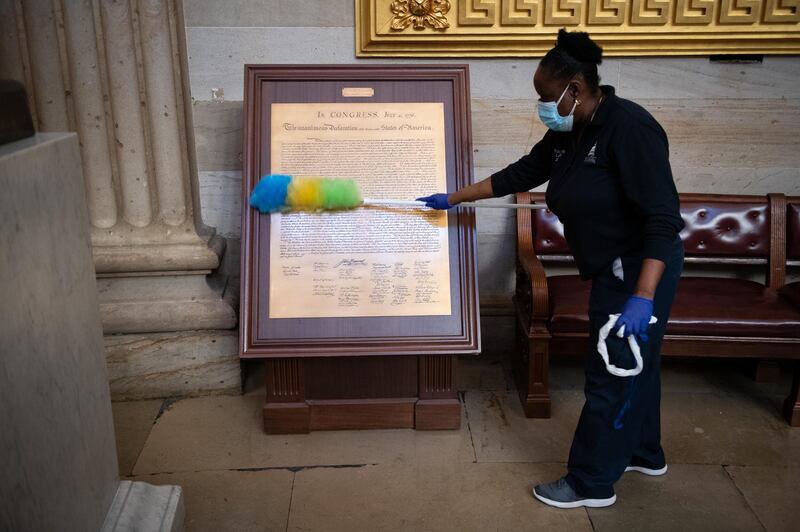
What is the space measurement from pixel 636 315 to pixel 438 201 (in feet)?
3.68

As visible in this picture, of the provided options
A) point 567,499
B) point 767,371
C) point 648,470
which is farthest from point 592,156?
point 767,371

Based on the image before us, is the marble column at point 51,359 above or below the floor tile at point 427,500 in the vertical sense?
above

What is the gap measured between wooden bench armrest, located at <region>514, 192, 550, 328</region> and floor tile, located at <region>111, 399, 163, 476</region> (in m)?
1.91

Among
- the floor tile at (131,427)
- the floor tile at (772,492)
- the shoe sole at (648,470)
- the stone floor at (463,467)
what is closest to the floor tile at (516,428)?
the stone floor at (463,467)

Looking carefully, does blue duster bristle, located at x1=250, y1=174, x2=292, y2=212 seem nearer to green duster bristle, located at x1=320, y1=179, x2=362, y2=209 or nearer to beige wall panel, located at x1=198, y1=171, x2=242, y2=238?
green duster bristle, located at x1=320, y1=179, x2=362, y2=209

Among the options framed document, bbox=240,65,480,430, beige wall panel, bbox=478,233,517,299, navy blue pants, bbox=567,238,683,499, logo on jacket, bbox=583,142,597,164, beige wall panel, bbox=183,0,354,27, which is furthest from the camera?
beige wall panel, bbox=478,233,517,299

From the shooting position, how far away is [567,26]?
3.78 m

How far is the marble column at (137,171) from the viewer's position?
11.5 feet

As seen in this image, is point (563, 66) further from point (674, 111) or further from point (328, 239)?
point (674, 111)

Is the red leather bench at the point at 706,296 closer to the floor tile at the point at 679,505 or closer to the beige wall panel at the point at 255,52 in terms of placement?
the floor tile at the point at 679,505

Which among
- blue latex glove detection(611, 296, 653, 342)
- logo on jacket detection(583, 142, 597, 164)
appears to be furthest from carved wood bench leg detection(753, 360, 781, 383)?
logo on jacket detection(583, 142, 597, 164)

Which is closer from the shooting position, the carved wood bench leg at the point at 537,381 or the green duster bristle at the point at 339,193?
the green duster bristle at the point at 339,193

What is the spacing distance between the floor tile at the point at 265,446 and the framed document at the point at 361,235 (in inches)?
8.4

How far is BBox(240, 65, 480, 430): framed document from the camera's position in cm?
331
